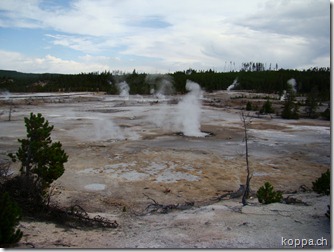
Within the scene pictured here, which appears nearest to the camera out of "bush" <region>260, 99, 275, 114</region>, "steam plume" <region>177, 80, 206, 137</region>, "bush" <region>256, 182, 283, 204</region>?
"bush" <region>256, 182, 283, 204</region>

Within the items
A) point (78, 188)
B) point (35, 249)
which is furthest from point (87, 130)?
point (35, 249)

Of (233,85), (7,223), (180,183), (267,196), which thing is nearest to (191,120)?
(180,183)

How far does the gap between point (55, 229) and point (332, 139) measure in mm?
6258

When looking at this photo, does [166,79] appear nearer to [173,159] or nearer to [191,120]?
[191,120]

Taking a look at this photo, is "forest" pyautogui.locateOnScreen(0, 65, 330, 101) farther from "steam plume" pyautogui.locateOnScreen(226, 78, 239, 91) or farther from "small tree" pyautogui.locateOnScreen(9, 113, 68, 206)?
"small tree" pyautogui.locateOnScreen(9, 113, 68, 206)

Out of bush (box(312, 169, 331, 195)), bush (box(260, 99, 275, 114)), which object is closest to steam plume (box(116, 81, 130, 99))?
bush (box(260, 99, 275, 114))

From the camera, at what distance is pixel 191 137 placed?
23.3 m

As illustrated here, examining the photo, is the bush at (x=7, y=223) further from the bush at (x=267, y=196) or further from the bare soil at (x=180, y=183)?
the bush at (x=267, y=196)

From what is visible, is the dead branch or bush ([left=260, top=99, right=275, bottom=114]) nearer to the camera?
the dead branch

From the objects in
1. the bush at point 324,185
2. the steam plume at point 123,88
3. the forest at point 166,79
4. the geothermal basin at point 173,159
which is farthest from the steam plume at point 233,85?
the bush at point 324,185

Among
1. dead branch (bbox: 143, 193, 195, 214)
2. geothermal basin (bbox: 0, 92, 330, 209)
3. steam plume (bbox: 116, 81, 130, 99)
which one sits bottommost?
dead branch (bbox: 143, 193, 195, 214)

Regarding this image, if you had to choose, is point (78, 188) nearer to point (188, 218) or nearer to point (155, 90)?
point (188, 218)

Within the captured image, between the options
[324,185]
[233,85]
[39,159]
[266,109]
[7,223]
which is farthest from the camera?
[233,85]

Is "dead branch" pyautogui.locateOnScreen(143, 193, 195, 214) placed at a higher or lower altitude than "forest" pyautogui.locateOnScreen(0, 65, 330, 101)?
lower
